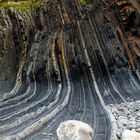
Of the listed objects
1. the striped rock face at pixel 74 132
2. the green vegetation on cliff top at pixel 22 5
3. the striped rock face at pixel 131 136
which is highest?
the green vegetation on cliff top at pixel 22 5

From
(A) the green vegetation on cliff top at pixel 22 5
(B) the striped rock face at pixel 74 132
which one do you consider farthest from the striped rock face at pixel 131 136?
(A) the green vegetation on cliff top at pixel 22 5

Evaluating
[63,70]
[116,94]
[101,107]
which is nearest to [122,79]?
[116,94]

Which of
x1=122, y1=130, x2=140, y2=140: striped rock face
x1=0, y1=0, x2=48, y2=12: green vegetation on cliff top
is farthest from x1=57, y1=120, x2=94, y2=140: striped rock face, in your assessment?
x1=0, y1=0, x2=48, y2=12: green vegetation on cliff top

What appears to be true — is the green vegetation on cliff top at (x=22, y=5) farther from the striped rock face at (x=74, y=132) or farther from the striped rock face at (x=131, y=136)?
the striped rock face at (x=131, y=136)

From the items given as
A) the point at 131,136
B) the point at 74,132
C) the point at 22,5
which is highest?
the point at 22,5

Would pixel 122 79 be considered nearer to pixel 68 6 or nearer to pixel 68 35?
pixel 68 35

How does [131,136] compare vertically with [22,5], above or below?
below

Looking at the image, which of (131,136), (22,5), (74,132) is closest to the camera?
(74,132)

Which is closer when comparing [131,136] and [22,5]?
[131,136]

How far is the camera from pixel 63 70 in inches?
452

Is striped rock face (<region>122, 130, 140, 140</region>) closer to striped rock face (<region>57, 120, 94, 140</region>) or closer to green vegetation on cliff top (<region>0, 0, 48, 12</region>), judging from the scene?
striped rock face (<region>57, 120, 94, 140</region>)

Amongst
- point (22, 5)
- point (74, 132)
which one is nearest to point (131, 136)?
point (74, 132)

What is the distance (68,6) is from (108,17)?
200cm

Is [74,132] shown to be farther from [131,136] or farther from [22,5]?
[22,5]
